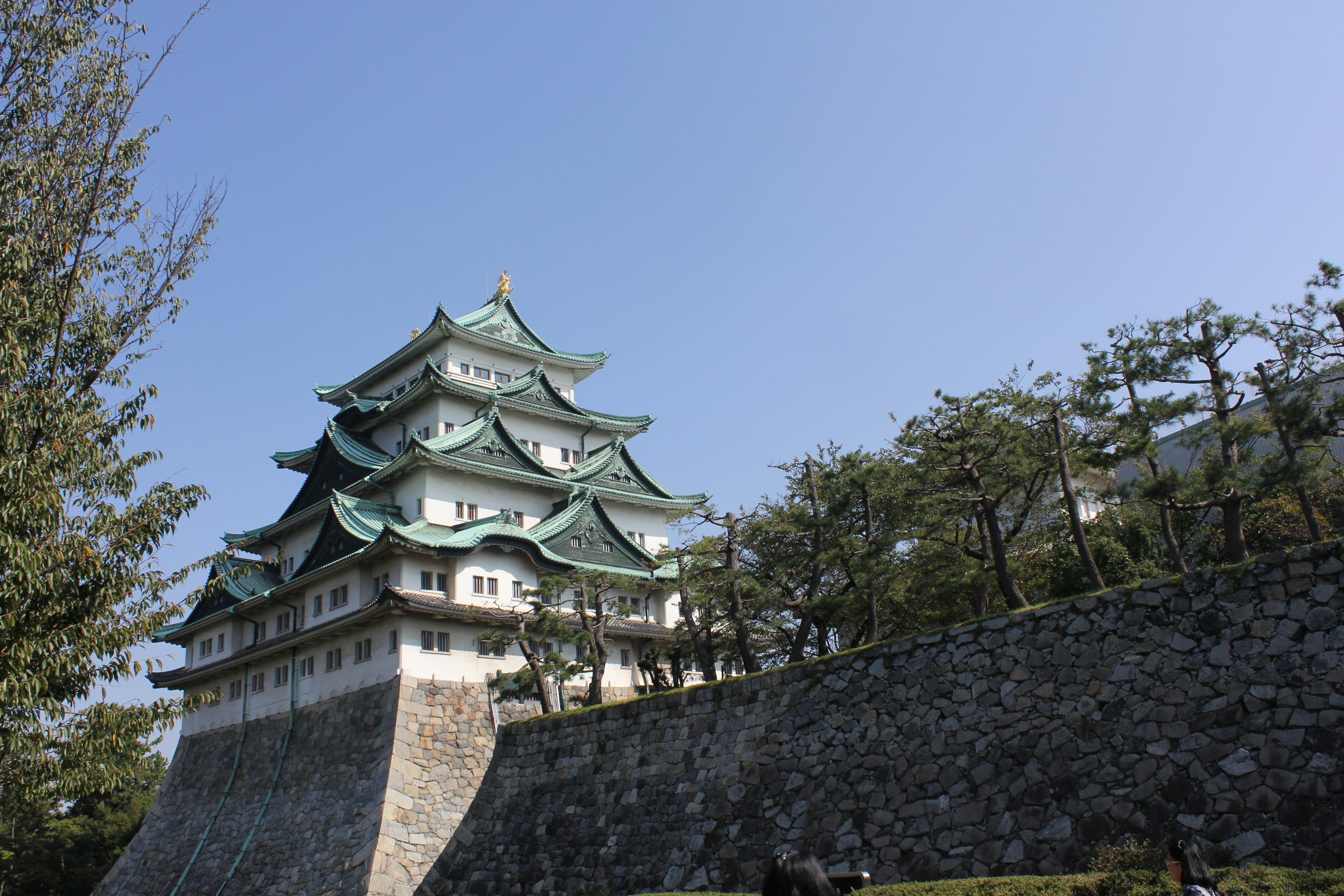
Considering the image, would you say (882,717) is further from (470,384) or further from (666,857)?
(470,384)

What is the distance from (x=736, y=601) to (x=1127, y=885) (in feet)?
40.3

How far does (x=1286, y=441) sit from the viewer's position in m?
14.3

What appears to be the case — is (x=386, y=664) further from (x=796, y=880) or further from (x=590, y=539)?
(x=796, y=880)

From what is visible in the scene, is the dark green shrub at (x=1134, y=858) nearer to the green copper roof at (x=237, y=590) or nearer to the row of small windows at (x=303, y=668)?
the row of small windows at (x=303, y=668)

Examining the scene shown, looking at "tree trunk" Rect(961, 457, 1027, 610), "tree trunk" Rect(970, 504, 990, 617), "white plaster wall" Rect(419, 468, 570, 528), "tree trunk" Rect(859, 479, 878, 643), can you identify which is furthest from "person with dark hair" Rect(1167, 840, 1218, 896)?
"white plaster wall" Rect(419, 468, 570, 528)

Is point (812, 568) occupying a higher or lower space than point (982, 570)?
higher

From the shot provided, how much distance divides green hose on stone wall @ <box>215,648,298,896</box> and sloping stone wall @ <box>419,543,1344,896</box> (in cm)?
1344

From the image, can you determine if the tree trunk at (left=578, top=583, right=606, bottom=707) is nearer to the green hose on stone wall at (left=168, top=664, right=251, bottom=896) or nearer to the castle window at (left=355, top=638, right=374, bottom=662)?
the castle window at (left=355, top=638, right=374, bottom=662)

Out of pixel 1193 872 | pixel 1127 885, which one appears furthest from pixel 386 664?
pixel 1193 872

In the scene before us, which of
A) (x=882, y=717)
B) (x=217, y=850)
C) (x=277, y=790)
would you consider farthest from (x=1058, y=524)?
(x=217, y=850)

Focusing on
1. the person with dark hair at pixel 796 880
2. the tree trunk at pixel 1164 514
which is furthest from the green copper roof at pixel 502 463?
the person with dark hair at pixel 796 880

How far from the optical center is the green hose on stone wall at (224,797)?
29297mm

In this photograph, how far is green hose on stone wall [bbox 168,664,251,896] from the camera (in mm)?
29297

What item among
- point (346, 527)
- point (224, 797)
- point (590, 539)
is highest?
point (346, 527)
